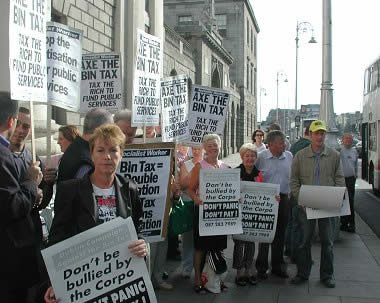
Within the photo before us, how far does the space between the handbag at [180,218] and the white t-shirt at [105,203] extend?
9.26 ft

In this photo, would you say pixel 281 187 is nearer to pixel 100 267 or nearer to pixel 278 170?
pixel 278 170

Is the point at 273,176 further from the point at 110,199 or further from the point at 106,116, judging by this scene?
the point at 110,199

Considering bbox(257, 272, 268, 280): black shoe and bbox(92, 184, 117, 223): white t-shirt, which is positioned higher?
A: bbox(92, 184, 117, 223): white t-shirt

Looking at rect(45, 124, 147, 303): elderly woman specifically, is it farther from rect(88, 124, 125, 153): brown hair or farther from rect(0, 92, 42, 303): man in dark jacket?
rect(0, 92, 42, 303): man in dark jacket

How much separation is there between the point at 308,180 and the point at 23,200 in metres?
3.95

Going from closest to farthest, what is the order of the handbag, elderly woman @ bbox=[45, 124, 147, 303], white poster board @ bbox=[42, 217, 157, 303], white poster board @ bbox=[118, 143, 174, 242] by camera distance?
white poster board @ bbox=[42, 217, 157, 303], elderly woman @ bbox=[45, 124, 147, 303], white poster board @ bbox=[118, 143, 174, 242], the handbag

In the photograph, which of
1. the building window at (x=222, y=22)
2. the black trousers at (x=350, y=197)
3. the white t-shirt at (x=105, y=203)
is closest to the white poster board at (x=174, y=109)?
the white t-shirt at (x=105, y=203)

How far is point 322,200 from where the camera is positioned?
19.8 feet

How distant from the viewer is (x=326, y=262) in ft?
20.4

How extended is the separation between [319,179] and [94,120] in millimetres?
3212

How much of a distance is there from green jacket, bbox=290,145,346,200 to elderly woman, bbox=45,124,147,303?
3254mm

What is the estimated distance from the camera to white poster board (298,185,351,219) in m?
6.04

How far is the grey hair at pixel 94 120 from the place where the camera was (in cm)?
408

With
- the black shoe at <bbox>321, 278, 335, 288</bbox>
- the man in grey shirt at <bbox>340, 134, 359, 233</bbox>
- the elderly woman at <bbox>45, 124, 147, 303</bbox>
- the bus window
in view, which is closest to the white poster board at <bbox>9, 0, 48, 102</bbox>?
the elderly woman at <bbox>45, 124, 147, 303</bbox>
